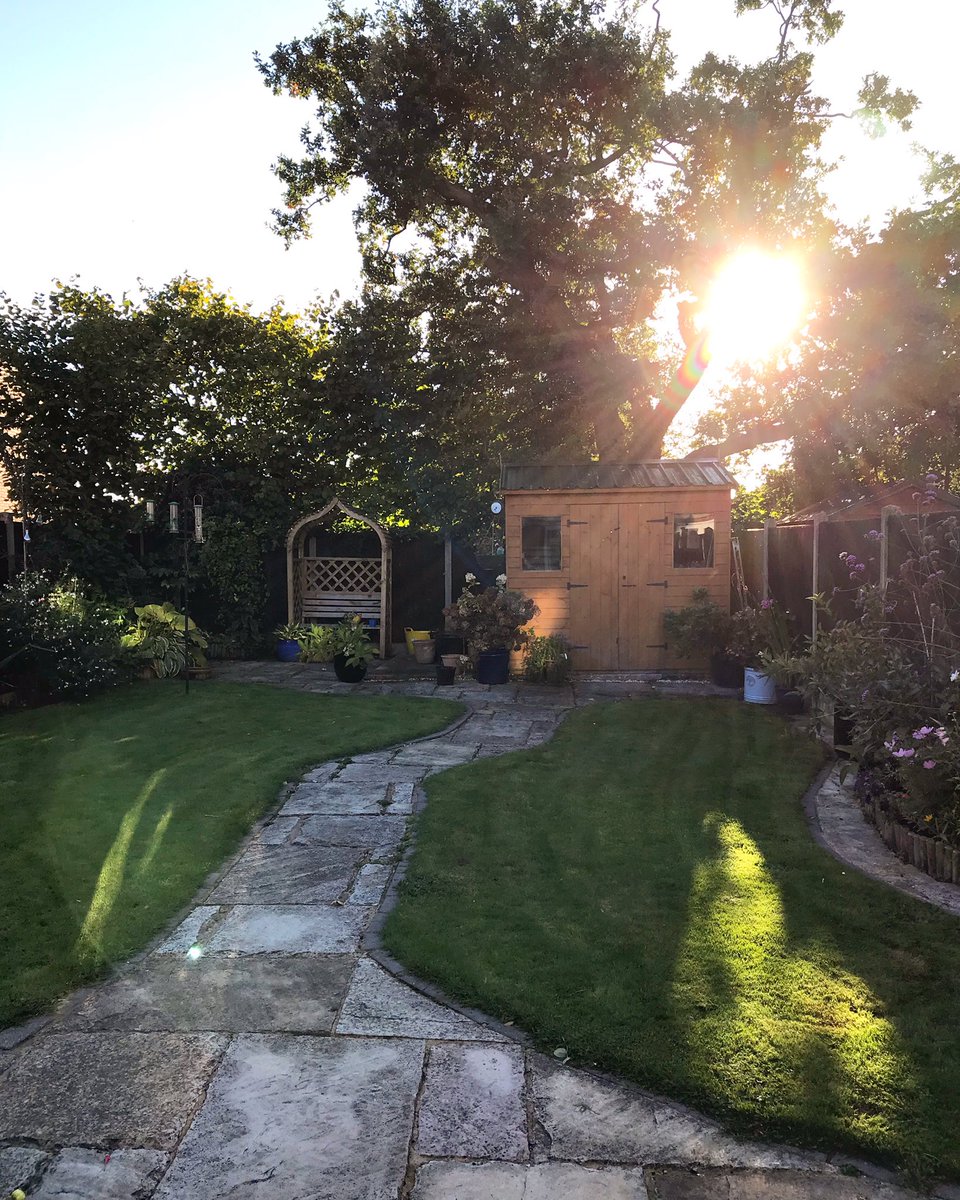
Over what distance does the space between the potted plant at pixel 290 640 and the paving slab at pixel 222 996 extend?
8.31 m

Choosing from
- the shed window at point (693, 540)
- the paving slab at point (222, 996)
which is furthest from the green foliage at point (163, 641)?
the paving slab at point (222, 996)

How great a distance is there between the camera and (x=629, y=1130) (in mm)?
2084

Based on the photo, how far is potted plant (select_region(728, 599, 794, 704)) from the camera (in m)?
7.73

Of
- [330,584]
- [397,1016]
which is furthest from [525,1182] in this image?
[330,584]

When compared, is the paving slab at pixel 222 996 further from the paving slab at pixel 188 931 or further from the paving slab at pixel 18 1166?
the paving slab at pixel 18 1166

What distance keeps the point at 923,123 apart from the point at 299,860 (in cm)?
1330

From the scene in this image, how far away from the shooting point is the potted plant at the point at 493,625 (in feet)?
29.8

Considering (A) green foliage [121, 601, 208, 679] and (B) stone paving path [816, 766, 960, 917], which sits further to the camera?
(A) green foliage [121, 601, 208, 679]

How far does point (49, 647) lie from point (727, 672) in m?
6.76

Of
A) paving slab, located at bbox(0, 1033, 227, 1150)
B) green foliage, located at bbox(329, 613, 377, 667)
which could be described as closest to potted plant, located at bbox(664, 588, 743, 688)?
green foliage, located at bbox(329, 613, 377, 667)

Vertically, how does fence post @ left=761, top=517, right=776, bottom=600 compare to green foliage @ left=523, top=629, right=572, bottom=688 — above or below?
above

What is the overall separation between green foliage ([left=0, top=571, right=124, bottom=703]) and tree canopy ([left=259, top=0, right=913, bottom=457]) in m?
6.90

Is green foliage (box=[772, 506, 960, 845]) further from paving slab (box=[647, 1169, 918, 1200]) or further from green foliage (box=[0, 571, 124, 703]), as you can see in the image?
green foliage (box=[0, 571, 124, 703])

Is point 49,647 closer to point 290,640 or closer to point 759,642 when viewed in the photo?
point 290,640
